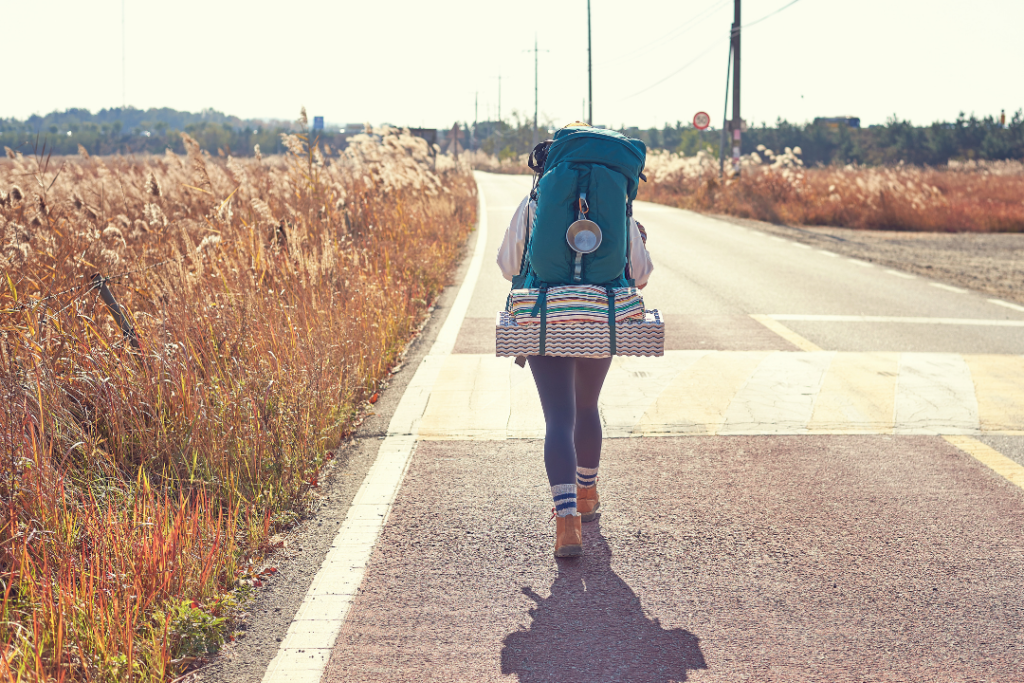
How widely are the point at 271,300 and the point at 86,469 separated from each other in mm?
2795

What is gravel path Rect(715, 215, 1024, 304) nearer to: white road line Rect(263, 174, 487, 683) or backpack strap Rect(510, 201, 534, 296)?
white road line Rect(263, 174, 487, 683)

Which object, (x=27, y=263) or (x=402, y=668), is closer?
(x=402, y=668)

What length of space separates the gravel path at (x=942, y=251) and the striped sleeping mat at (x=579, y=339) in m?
9.23

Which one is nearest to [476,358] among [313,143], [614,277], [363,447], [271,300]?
[271,300]

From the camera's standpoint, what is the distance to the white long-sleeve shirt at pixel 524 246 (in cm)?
364

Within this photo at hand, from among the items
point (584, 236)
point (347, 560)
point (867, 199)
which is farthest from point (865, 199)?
point (347, 560)

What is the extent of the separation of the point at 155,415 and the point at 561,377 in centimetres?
212

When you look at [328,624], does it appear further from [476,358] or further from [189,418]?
[476,358]

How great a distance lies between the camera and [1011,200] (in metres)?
24.2

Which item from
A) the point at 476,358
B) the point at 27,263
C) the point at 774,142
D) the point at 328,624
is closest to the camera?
the point at 328,624

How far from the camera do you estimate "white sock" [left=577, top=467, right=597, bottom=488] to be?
412 cm

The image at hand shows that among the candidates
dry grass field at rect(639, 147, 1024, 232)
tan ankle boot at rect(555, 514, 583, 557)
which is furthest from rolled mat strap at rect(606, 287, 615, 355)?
dry grass field at rect(639, 147, 1024, 232)

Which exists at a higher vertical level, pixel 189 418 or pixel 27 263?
pixel 27 263

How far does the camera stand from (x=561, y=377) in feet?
12.3
